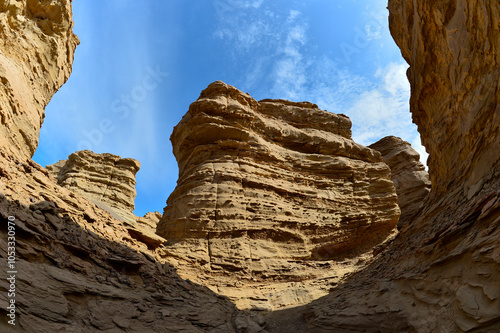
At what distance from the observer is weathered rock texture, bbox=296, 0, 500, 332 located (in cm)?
610

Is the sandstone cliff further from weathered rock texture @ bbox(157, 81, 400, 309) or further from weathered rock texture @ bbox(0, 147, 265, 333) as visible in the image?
weathered rock texture @ bbox(157, 81, 400, 309)

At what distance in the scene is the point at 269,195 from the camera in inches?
650

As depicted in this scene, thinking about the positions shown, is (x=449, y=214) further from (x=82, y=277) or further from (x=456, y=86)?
(x=82, y=277)

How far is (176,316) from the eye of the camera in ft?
28.3

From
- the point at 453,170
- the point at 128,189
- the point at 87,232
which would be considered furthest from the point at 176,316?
the point at 128,189

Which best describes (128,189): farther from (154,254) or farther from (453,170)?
(453,170)

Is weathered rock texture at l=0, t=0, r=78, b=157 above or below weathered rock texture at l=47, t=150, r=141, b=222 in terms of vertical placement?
below

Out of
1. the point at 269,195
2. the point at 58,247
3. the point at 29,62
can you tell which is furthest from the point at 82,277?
the point at 269,195

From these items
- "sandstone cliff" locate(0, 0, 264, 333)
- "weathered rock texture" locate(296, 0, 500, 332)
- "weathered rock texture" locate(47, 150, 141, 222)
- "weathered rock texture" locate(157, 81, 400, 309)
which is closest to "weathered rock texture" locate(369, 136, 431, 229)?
"weathered rock texture" locate(157, 81, 400, 309)

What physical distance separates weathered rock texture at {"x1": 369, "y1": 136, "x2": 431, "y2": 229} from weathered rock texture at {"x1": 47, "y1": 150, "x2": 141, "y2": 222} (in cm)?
2724

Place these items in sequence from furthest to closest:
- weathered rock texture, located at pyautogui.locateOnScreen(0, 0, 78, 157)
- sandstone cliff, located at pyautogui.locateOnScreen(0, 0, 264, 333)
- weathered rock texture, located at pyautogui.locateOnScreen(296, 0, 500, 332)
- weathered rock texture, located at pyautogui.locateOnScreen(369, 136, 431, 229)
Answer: weathered rock texture, located at pyautogui.locateOnScreen(369, 136, 431, 229) → weathered rock texture, located at pyautogui.locateOnScreen(0, 0, 78, 157) → sandstone cliff, located at pyautogui.locateOnScreen(0, 0, 264, 333) → weathered rock texture, located at pyautogui.locateOnScreen(296, 0, 500, 332)

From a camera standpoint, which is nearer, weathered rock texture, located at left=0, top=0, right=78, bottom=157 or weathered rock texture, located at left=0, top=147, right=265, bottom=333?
weathered rock texture, located at left=0, top=147, right=265, bottom=333

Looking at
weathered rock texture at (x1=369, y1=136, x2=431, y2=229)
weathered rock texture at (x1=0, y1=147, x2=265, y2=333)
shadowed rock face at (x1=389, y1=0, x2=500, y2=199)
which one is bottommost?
weathered rock texture at (x1=0, y1=147, x2=265, y2=333)

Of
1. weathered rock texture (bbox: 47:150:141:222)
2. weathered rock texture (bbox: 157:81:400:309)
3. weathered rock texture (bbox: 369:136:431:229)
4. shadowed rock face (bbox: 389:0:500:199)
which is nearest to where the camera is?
shadowed rock face (bbox: 389:0:500:199)
